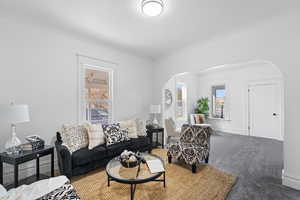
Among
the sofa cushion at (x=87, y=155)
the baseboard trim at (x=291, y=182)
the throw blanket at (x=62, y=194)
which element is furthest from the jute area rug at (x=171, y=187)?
the throw blanket at (x=62, y=194)

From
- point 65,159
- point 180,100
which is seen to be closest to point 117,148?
point 65,159

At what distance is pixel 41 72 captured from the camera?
9.48 ft

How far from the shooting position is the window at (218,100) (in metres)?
6.70

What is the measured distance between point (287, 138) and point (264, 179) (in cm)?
78

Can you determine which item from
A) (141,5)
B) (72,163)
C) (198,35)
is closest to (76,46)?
(141,5)

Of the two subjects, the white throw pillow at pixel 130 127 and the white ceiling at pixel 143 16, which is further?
the white throw pillow at pixel 130 127

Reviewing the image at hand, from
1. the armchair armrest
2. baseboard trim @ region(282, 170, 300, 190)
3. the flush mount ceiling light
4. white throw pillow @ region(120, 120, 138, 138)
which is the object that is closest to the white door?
baseboard trim @ region(282, 170, 300, 190)

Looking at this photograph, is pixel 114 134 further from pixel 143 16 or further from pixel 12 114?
pixel 143 16

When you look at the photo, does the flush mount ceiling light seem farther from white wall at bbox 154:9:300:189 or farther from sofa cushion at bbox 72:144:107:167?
sofa cushion at bbox 72:144:107:167

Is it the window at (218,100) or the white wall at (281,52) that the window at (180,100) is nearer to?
the window at (218,100)

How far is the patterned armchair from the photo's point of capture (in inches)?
114

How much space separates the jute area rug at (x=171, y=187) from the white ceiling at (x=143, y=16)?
270 centimetres

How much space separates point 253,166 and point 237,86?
12.7 ft

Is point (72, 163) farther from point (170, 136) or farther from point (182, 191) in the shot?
point (170, 136)
